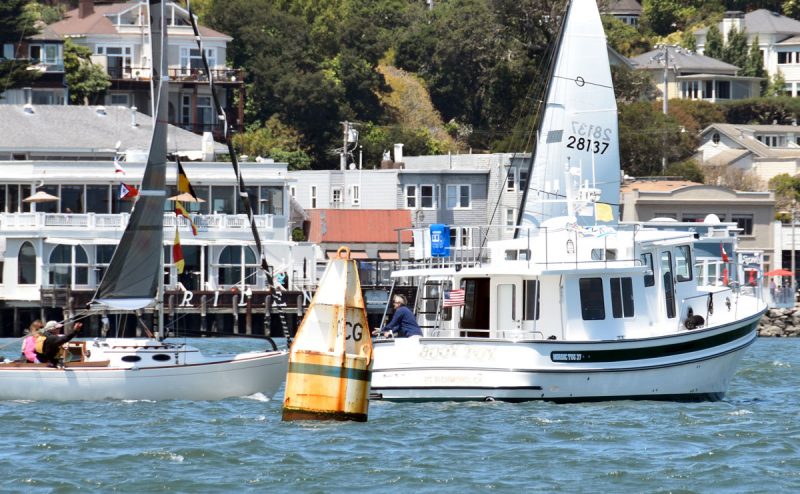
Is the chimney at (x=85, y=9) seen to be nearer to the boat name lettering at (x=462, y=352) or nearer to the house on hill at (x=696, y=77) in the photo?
the house on hill at (x=696, y=77)

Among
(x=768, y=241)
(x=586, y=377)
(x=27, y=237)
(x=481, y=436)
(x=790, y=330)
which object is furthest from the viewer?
(x=768, y=241)

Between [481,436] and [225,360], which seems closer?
[481,436]

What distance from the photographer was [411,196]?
3329 inches

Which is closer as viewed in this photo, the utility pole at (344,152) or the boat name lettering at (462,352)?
the boat name lettering at (462,352)

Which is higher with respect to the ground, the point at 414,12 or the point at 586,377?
the point at 414,12

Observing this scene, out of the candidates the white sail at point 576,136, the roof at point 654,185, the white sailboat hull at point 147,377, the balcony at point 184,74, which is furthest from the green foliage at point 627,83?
the white sailboat hull at point 147,377

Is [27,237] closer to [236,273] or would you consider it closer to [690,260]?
[236,273]

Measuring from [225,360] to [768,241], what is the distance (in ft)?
190

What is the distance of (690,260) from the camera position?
34812 mm

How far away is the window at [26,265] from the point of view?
6662cm

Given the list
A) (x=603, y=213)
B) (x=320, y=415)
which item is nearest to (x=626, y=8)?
(x=603, y=213)

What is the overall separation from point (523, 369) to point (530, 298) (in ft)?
5.85

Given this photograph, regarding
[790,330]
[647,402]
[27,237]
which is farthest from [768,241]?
[647,402]

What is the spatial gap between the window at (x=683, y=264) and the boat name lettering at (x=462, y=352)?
5.05 metres
